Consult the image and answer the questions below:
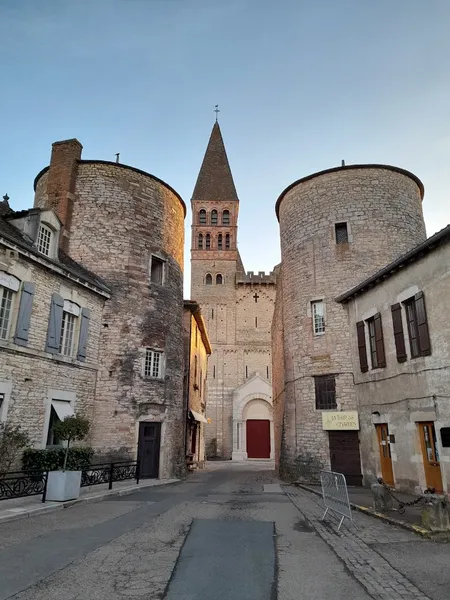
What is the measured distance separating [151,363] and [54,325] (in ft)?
16.2

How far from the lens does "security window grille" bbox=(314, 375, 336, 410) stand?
15961 mm

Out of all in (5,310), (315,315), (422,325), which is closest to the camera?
(422,325)

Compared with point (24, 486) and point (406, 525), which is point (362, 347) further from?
point (24, 486)

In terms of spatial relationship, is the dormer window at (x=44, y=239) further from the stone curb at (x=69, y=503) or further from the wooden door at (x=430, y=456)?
the wooden door at (x=430, y=456)

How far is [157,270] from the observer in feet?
63.2

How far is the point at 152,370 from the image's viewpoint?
1745 centimetres

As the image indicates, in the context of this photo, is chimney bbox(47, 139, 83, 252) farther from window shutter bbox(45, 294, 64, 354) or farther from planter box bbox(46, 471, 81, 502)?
planter box bbox(46, 471, 81, 502)

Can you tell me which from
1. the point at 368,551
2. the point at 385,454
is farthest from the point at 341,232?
the point at 368,551

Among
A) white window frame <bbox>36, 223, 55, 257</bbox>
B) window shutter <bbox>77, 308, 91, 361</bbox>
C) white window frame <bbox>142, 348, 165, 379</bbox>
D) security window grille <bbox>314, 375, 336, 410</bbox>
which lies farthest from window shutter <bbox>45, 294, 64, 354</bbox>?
security window grille <bbox>314, 375, 336, 410</bbox>

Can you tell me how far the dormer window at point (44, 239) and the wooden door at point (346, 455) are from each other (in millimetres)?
11963


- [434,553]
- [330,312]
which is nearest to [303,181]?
[330,312]

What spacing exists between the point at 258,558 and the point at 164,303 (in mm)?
13661

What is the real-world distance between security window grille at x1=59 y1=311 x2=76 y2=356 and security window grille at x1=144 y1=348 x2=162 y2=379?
3411 mm

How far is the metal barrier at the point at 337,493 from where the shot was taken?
7.69 m
